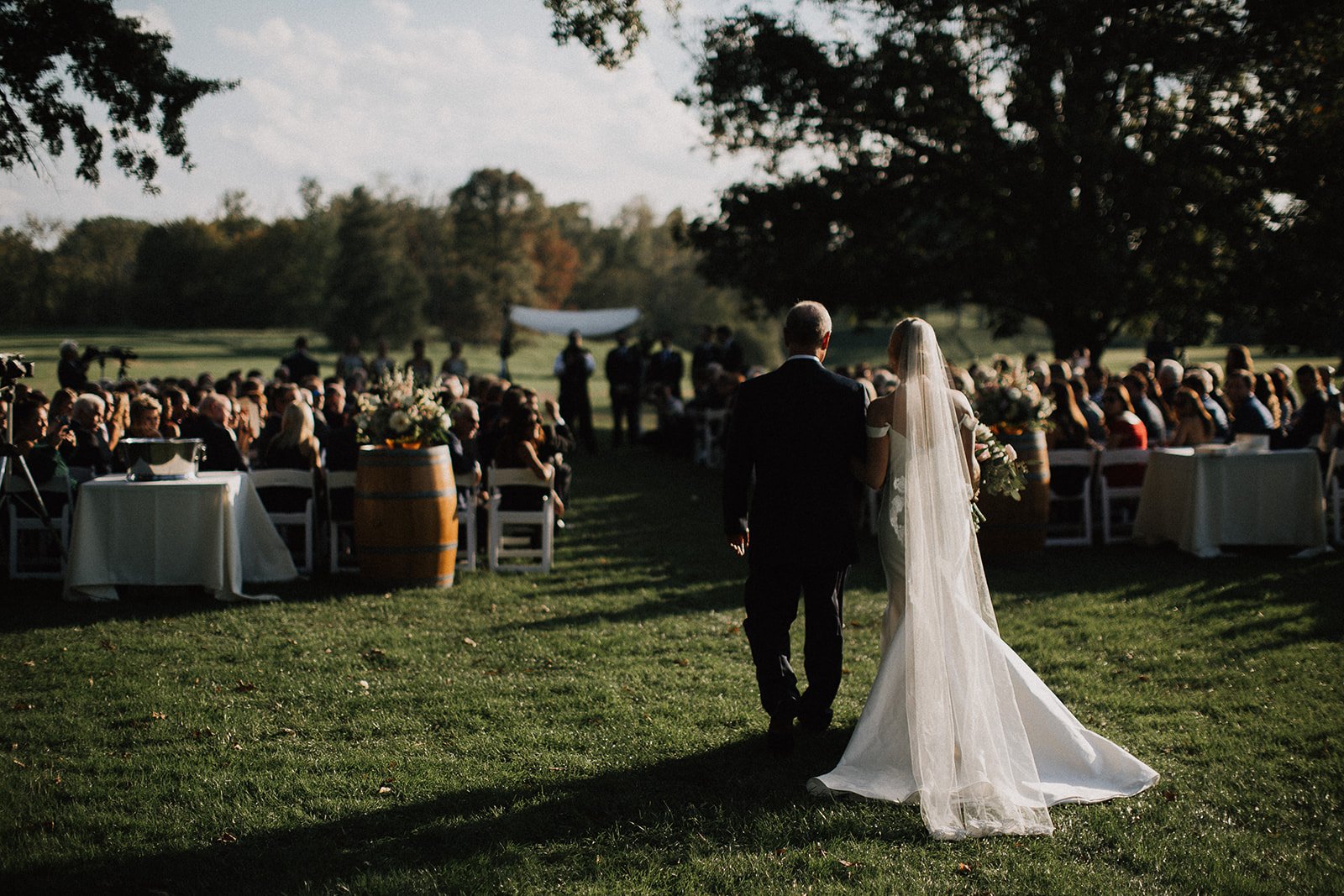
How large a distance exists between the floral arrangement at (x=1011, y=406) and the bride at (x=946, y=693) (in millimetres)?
5016

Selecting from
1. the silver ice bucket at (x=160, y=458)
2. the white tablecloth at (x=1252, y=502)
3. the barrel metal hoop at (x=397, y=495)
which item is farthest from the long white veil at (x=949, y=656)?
the white tablecloth at (x=1252, y=502)

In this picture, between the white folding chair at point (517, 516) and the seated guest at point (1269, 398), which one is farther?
the seated guest at point (1269, 398)

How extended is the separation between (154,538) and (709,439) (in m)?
10.8

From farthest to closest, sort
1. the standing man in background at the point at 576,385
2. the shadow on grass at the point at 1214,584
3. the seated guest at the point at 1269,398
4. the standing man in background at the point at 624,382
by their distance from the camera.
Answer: the standing man in background at the point at 624,382
the standing man in background at the point at 576,385
the seated guest at the point at 1269,398
the shadow on grass at the point at 1214,584

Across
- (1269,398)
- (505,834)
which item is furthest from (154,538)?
(1269,398)

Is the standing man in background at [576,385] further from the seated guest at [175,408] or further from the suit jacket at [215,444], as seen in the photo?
the suit jacket at [215,444]

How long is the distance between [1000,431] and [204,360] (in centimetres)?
4070

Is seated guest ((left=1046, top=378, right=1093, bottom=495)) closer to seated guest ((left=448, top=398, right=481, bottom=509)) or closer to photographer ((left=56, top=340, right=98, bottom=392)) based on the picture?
seated guest ((left=448, top=398, right=481, bottom=509))

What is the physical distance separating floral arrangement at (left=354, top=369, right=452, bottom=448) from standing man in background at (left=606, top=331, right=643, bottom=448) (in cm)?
1171

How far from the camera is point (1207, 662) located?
6.87 metres

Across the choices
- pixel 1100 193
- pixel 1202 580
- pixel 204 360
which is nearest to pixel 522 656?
pixel 1202 580

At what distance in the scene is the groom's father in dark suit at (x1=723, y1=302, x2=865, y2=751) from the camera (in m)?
5.02

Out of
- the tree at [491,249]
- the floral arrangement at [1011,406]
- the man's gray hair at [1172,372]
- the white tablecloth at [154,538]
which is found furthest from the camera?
the tree at [491,249]

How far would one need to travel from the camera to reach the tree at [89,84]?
343 inches
